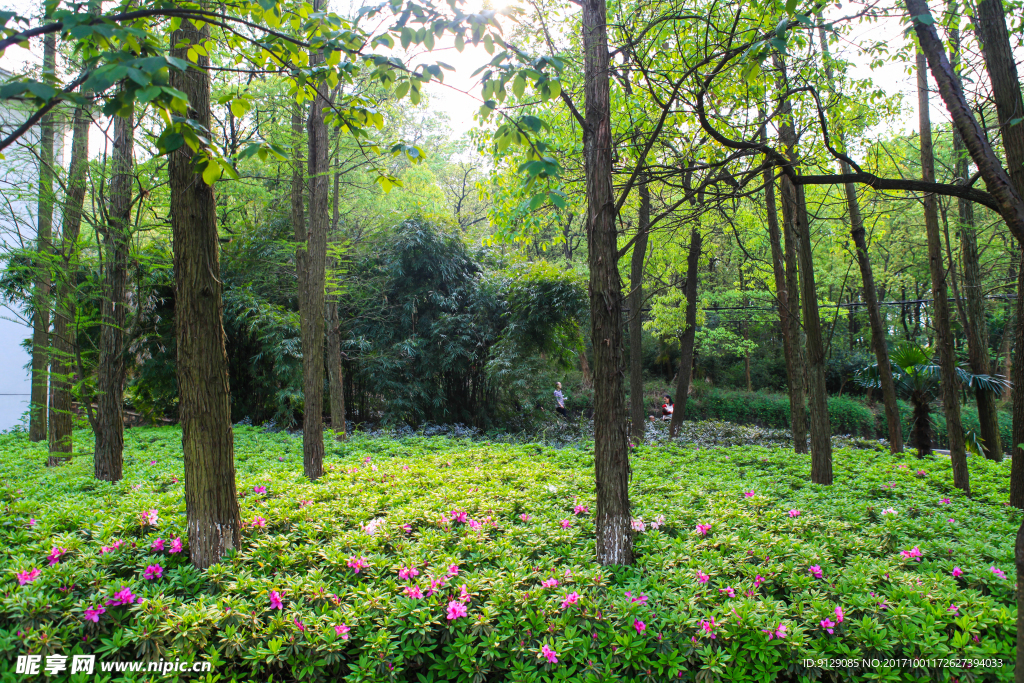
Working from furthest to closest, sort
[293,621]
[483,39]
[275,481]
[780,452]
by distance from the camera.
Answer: [780,452]
[275,481]
[293,621]
[483,39]

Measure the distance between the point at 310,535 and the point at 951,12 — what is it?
18.5 ft

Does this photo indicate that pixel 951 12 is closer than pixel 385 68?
No

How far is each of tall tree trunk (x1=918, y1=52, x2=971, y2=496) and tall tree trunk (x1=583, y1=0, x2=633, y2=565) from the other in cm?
410

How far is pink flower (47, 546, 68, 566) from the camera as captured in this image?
7.96ft

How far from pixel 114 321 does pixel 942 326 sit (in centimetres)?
804

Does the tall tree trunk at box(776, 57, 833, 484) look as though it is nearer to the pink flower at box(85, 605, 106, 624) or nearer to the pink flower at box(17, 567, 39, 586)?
the pink flower at box(85, 605, 106, 624)

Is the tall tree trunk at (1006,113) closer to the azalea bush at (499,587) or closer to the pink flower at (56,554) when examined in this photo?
the azalea bush at (499,587)

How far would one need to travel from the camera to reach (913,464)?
593cm

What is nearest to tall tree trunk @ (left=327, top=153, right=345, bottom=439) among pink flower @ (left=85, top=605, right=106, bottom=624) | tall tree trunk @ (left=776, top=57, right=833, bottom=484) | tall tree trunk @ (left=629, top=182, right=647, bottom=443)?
tall tree trunk @ (left=629, top=182, right=647, bottom=443)

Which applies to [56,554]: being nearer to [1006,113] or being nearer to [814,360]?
[1006,113]

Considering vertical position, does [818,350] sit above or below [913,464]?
above

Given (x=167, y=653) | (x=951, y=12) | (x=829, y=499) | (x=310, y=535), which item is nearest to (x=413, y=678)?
(x=167, y=653)

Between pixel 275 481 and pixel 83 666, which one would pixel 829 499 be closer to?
pixel 275 481

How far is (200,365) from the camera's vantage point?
8.29 ft
